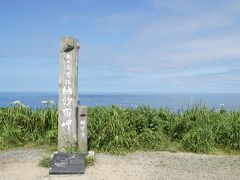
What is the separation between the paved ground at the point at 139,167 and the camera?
727cm

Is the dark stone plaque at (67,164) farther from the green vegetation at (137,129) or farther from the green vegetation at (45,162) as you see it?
the green vegetation at (137,129)

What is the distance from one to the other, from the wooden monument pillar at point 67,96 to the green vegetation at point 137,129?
81cm

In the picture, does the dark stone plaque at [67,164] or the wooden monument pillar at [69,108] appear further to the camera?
the wooden monument pillar at [69,108]

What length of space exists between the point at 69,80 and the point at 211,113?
4.13 meters

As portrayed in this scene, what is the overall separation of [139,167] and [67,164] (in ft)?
4.72

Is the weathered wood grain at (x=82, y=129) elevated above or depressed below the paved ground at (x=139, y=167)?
above

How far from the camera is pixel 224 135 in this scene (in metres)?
9.73

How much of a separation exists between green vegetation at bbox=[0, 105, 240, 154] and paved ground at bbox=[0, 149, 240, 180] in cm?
51

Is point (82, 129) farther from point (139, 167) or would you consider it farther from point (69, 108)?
point (139, 167)

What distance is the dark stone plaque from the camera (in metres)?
7.32

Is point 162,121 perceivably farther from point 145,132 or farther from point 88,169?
point 88,169

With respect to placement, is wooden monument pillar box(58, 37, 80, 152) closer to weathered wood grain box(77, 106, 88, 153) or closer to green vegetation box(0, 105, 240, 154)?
weathered wood grain box(77, 106, 88, 153)

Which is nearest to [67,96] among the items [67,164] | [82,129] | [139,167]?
[82,129]

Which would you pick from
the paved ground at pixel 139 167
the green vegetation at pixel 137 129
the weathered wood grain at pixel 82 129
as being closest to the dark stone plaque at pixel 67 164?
the paved ground at pixel 139 167
